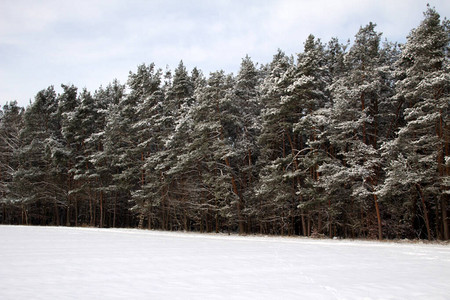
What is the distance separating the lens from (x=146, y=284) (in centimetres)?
727

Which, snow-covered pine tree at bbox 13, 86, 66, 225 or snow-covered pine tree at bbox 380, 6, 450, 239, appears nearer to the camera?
snow-covered pine tree at bbox 380, 6, 450, 239

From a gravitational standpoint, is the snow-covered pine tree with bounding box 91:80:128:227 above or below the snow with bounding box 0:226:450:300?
above

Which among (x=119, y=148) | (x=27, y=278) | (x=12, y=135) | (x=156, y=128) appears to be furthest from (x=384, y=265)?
(x=12, y=135)

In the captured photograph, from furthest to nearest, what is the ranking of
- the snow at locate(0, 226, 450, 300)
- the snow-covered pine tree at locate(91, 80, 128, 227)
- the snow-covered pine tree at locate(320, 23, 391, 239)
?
1. the snow-covered pine tree at locate(91, 80, 128, 227)
2. the snow-covered pine tree at locate(320, 23, 391, 239)
3. the snow at locate(0, 226, 450, 300)

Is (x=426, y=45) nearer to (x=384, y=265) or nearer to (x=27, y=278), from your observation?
(x=384, y=265)

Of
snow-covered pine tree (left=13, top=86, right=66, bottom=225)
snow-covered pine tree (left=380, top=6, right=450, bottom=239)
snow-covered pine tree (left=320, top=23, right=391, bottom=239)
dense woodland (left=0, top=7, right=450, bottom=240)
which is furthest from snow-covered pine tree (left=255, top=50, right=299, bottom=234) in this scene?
snow-covered pine tree (left=13, top=86, right=66, bottom=225)

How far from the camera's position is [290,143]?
24734 mm

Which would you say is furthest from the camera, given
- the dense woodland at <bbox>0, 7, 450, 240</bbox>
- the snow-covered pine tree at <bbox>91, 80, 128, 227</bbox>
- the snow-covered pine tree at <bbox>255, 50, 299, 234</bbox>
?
the snow-covered pine tree at <bbox>91, 80, 128, 227</bbox>

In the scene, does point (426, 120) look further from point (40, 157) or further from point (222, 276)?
point (40, 157)

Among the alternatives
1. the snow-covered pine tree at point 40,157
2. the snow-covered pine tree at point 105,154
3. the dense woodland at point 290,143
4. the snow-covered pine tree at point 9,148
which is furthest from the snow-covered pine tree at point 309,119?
the snow-covered pine tree at point 9,148

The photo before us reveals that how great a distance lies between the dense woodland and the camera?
18688 millimetres

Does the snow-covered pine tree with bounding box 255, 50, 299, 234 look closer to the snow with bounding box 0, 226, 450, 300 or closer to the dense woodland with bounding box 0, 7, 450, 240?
the dense woodland with bounding box 0, 7, 450, 240

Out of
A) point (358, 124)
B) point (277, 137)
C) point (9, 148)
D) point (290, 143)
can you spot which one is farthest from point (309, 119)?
point (9, 148)

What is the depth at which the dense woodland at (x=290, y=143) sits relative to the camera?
61.3 ft
